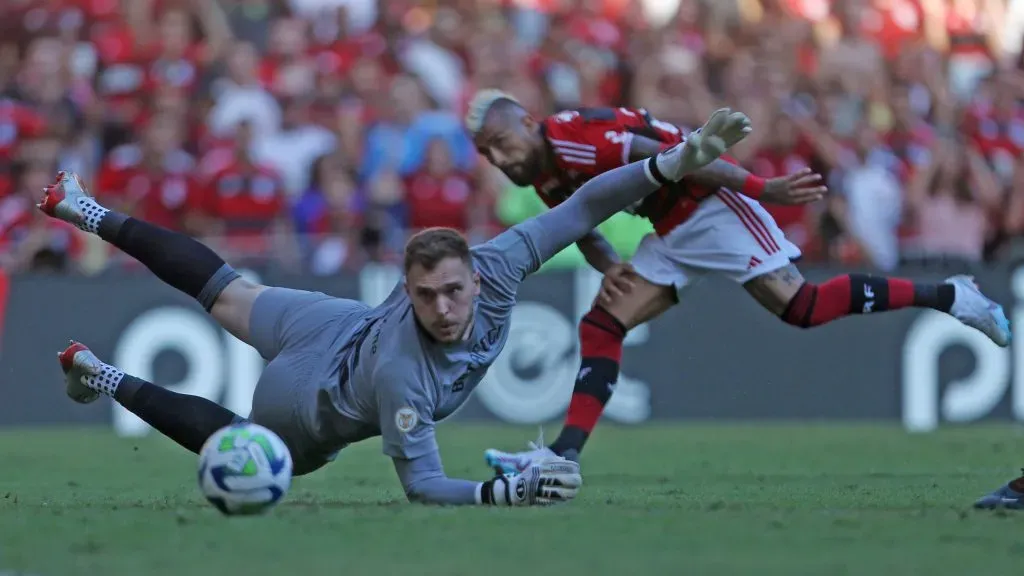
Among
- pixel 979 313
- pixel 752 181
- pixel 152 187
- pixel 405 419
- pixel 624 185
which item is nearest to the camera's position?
pixel 405 419

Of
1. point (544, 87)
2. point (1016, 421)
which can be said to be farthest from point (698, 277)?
point (544, 87)

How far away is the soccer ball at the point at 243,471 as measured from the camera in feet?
20.9

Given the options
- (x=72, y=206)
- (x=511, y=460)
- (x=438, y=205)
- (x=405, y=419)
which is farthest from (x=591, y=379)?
(x=438, y=205)

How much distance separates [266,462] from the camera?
6414 mm

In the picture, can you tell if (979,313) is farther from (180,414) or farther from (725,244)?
(180,414)

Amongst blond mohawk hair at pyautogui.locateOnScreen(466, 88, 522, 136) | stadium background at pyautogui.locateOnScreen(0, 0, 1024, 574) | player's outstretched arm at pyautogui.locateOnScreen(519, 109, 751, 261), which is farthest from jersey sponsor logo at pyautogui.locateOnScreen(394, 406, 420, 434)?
stadium background at pyautogui.locateOnScreen(0, 0, 1024, 574)

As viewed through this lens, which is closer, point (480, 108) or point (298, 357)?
point (298, 357)

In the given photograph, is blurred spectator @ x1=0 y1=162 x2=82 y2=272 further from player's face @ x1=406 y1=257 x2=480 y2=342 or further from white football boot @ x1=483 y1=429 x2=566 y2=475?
player's face @ x1=406 y1=257 x2=480 y2=342

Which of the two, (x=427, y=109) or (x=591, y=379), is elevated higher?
(x=427, y=109)

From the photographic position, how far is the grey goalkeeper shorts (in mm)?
7098

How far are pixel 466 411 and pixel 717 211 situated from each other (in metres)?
5.54

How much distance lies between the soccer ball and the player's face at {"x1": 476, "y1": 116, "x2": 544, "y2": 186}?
2.40 metres

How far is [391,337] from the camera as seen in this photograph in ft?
22.2

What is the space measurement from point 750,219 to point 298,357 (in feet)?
9.24
